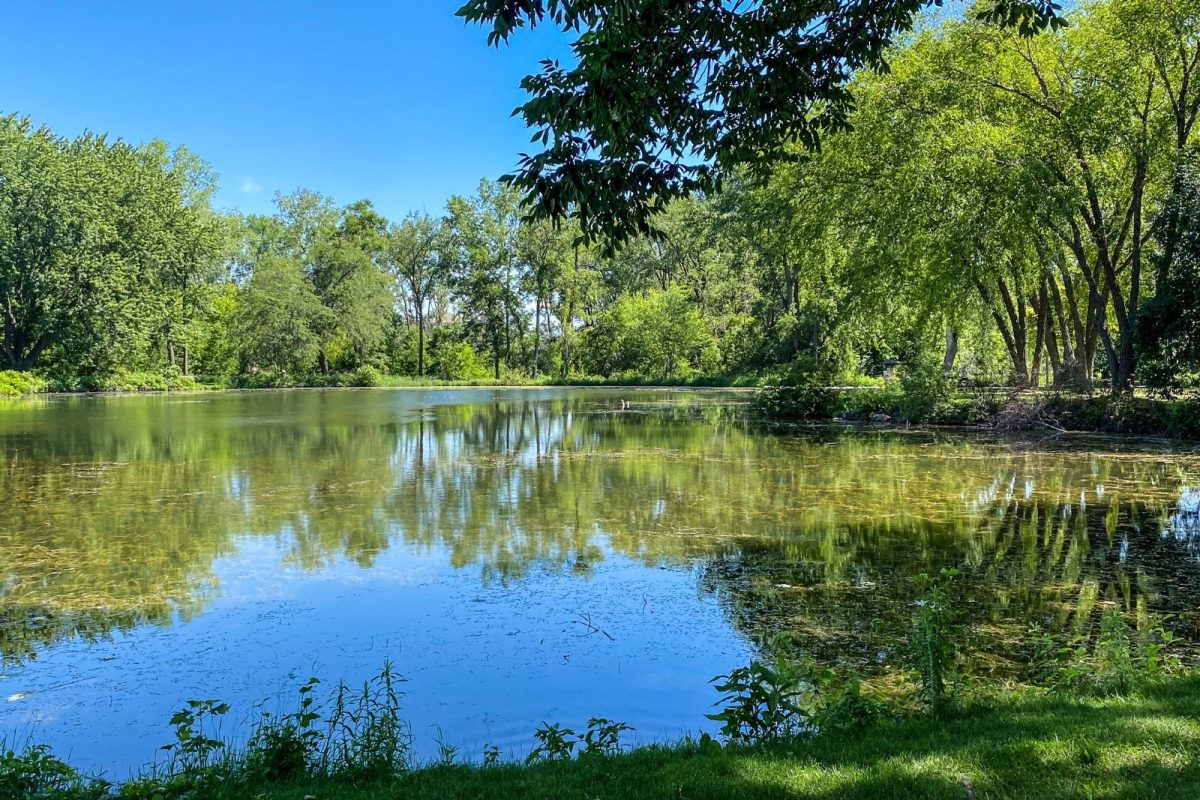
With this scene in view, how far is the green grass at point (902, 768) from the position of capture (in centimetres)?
322

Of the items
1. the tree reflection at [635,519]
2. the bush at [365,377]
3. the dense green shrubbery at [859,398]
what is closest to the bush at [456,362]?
the bush at [365,377]

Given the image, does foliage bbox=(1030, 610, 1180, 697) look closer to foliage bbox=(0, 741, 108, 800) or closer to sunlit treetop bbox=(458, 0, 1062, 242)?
sunlit treetop bbox=(458, 0, 1062, 242)

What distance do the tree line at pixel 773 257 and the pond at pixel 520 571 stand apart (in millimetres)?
3038

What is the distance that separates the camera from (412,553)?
8781 millimetres

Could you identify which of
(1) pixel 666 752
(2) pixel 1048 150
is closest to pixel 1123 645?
(1) pixel 666 752

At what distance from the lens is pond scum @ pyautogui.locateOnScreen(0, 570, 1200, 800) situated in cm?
329

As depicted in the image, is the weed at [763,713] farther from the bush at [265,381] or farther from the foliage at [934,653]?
the bush at [265,381]

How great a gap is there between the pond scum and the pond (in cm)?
54

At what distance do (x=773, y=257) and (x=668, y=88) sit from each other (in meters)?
32.5

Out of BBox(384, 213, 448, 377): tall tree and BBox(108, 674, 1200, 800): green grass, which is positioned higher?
BBox(384, 213, 448, 377): tall tree

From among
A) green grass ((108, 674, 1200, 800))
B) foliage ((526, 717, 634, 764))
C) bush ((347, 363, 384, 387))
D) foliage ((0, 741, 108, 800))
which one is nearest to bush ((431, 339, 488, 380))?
bush ((347, 363, 384, 387))

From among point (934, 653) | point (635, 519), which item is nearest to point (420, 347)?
point (635, 519)

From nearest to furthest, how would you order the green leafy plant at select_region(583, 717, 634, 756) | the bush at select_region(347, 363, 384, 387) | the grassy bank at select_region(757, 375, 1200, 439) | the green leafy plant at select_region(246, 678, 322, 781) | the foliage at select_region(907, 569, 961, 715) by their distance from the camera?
the green leafy plant at select_region(246, 678, 322, 781) < the green leafy plant at select_region(583, 717, 634, 756) < the foliage at select_region(907, 569, 961, 715) < the grassy bank at select_region(757, 375, 1200, 439) < the bush at select_region(347, 363, 384, 387)

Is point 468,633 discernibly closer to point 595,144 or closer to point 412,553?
point 412,553
